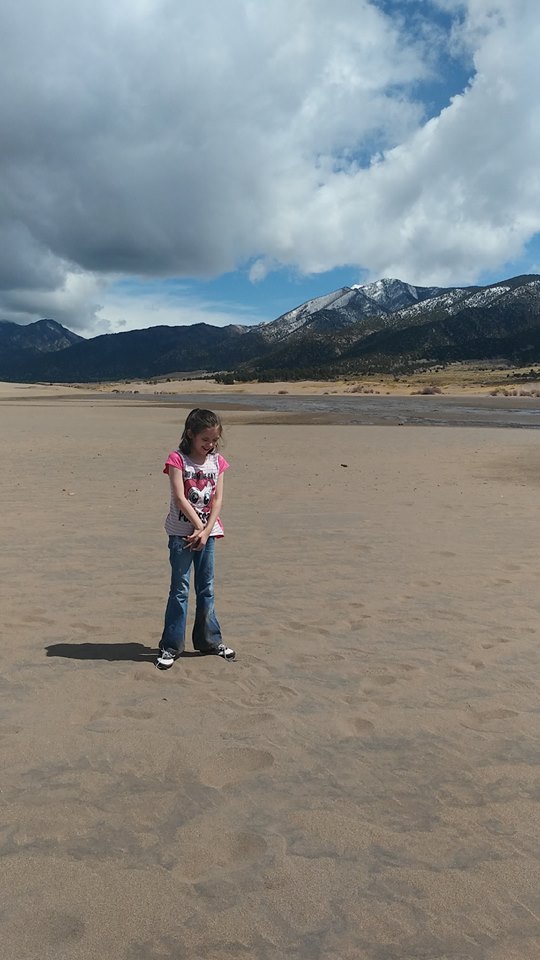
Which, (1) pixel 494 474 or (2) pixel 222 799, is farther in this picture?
(1) pixel 494 474

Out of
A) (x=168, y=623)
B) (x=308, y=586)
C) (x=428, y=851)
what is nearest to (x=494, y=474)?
(x=308, y=586)

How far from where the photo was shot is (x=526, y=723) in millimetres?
4520

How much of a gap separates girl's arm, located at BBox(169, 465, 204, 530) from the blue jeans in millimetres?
256

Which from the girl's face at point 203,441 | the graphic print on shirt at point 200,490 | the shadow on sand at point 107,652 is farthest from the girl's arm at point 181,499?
the shadow on sand at point 107,652

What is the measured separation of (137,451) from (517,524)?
14.2 metres

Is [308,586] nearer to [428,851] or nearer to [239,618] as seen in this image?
→ [239,618]

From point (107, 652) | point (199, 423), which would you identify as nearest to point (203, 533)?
point (199, 423)

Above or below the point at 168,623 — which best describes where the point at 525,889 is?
below

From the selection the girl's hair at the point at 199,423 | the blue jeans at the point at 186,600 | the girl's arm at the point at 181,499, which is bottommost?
the blue jeans at the point at 186,600

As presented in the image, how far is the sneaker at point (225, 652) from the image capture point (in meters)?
5.57

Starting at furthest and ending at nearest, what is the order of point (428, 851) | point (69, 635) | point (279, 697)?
point (69, 635) → point (279, 697) → point (428, 851)

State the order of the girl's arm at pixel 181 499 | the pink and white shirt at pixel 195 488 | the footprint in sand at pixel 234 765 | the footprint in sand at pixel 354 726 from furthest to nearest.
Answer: the pink and white shirt at pixel 195 488 < the girl's arm at pixel 181 499 < the footprint in sand at pixel 354 726 < the footprint in sand at pixel 234 765

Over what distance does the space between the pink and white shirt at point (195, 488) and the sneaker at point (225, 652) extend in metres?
1.06

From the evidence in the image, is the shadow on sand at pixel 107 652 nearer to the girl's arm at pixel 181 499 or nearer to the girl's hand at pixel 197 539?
the girl's hand at pixel 197 539
